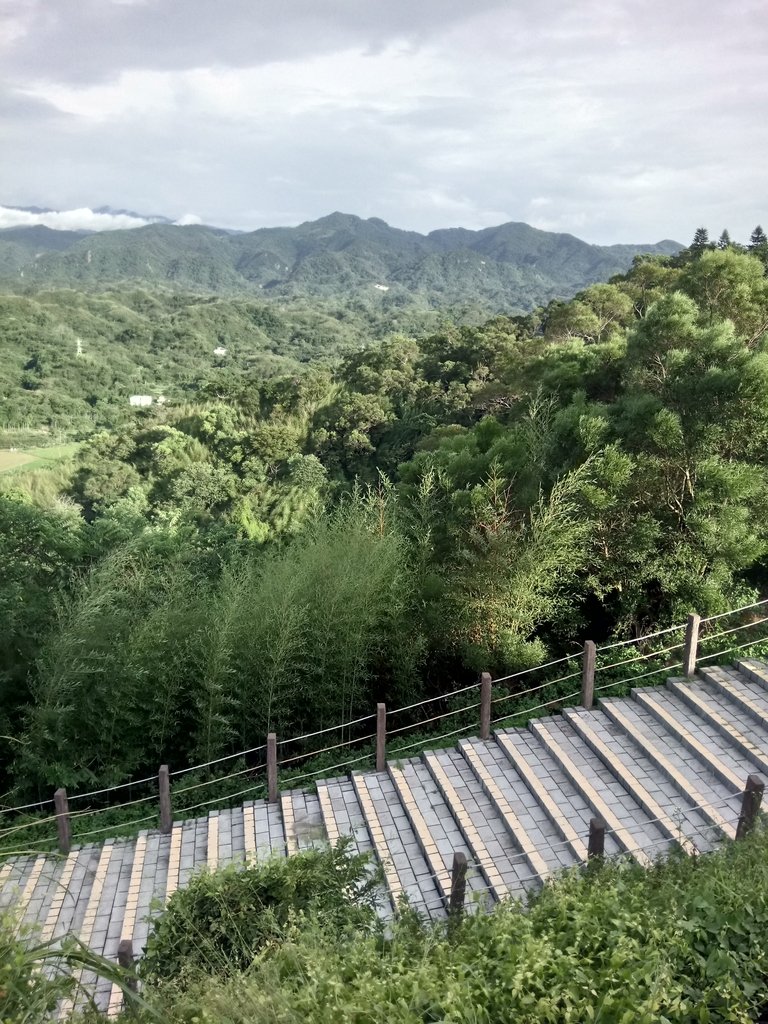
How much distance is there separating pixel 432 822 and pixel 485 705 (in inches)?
42.6

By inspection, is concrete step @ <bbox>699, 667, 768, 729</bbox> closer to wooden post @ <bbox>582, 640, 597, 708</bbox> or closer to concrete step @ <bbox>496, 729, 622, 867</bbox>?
wooden post @ <bbox>582, 640, 597, 708</bbox>

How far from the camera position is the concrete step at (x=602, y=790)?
4199 millimetres

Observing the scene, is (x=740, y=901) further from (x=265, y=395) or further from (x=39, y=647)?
(x=265, y=395)

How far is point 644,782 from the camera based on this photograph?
4742 millimetres

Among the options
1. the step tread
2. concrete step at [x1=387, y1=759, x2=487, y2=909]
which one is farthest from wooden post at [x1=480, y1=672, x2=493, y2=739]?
concrete step at [x1=387, y1=759, x2=487, y2=909]

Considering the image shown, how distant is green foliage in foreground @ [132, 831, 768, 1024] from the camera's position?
7.17 ft

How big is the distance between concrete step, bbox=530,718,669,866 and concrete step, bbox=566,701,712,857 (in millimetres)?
43

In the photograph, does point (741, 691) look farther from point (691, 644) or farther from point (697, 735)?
point (697, 735)

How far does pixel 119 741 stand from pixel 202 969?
3.76 m

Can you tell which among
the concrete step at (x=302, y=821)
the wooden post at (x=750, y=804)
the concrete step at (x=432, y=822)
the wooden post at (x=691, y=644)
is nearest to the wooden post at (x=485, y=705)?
the concrete step at (x=432, y=822)

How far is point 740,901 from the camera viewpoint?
2.61 meters

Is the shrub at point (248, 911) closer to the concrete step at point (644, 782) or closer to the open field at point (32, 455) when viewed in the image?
the concrete step at point (644, 782)

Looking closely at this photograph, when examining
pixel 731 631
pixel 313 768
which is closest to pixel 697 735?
pixel 731 631

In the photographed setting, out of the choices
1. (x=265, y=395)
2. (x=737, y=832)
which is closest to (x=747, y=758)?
(x=737, y=832)
